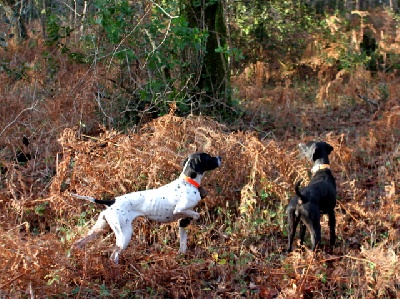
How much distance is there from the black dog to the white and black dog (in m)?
0.93

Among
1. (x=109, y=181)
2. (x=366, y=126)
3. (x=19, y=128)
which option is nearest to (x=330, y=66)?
(x=366, y=126)

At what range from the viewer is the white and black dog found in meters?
5.65

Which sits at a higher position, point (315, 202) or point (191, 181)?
point (191, 181)

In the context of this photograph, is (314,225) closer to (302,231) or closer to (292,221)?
(292,221)

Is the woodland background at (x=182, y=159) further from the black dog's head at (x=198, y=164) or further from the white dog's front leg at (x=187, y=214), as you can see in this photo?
the black dog's head at (x=198, y=164)

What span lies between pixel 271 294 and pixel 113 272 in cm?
144

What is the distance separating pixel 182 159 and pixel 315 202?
200 centimetres

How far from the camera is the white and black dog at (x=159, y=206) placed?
565 centimetres

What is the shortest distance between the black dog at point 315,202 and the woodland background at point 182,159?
27 centimetres

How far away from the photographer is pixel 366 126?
10.7 meters

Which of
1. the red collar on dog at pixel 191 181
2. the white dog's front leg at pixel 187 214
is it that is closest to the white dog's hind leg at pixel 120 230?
the white dog's front leg at pixel 187 214

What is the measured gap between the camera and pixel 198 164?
6.02 metres

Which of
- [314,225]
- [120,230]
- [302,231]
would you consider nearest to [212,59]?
[302,231]

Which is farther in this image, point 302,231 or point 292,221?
point 302,231
